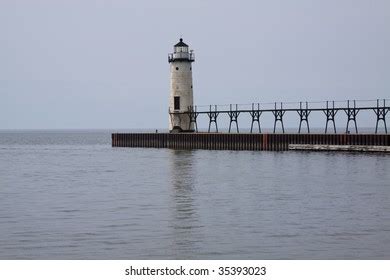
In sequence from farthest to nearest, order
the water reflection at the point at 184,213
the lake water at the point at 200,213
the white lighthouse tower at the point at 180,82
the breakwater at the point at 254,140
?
the white lighthouse tower at the point at 180,82
the breakwater at the point at 254,140
the water reflection at the point at 184,213
the lake water at the point at 200,213

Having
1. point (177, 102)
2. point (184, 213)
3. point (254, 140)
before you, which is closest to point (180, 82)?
point (177, 102)

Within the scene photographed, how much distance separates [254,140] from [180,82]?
979 centimetres

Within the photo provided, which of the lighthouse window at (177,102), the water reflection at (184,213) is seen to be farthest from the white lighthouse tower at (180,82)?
the water reflection at (184,213)

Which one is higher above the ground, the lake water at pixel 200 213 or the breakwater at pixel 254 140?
the breakwater at pixel 254 140

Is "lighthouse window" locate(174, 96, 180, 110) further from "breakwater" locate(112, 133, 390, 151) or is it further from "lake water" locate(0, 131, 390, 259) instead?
"lake water" locate(0, 131, 390, 259)

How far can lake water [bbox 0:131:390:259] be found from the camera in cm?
2208

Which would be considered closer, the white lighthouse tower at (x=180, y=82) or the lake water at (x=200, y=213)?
the lake water at (x=200, y=213)

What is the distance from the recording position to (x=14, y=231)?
1002 inches

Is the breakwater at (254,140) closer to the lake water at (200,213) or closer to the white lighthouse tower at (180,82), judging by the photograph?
the white lighthouse tower at (180,82)

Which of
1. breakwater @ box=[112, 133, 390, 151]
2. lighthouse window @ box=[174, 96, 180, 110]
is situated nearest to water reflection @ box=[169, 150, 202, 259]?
breakwater @ box=[112, 133, 390, 151]

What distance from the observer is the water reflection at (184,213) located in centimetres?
2248

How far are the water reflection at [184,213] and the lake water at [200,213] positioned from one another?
0.12 feet
